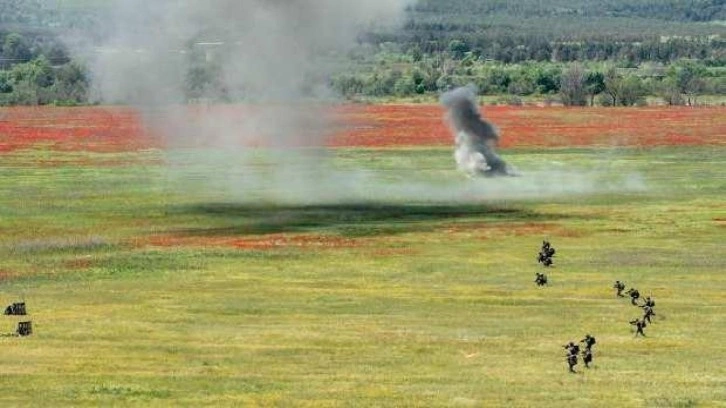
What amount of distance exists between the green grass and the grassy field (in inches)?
4.3

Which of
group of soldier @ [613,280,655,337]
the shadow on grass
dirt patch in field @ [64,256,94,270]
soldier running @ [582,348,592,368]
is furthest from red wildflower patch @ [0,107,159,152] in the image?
soldier running @ [582,348,592,368]

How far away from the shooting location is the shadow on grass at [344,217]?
79562 millimetres

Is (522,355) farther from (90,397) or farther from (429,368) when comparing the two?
(90,397)

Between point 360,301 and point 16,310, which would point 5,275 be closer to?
point 16,310

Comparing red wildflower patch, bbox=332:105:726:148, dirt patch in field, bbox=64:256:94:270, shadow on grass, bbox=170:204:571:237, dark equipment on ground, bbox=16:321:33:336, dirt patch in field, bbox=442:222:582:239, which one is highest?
red wildflower patch, bbox=332:105:726:148

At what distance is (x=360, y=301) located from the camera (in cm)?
5800

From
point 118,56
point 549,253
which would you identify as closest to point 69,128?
point 118,56

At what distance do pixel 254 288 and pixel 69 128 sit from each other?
105 metres

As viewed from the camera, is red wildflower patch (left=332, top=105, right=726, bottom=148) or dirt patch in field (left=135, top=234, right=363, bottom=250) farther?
red wildflower patch (left=332, top=105, right=726, bottom=148)

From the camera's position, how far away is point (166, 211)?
89.8m

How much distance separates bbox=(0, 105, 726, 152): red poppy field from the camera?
145 metres

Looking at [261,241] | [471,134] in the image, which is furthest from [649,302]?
[471,134]

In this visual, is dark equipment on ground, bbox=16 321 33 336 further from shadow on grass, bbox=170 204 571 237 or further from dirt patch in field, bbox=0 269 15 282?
shadow on grass, bbox=170 204 571 237

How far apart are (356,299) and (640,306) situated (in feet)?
32.0
